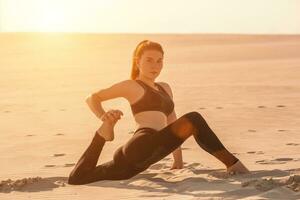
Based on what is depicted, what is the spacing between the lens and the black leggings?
221 inches

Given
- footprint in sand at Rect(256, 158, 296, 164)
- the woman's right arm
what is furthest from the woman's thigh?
footprint in sand at Rect(256, 158, 296, 164)

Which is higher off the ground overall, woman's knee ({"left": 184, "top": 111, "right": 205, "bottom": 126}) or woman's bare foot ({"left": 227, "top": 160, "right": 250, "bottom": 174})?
woman's knee ({"left": 184, "top": 111, "right": 205, "bottom": 126})

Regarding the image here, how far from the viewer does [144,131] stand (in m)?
5.76

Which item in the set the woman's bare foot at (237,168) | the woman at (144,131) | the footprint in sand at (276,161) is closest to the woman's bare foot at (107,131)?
the woman at (144,131)

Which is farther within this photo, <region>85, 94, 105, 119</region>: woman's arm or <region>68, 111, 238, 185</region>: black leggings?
<region>85, 94, 105, 119</region>: woman's arm

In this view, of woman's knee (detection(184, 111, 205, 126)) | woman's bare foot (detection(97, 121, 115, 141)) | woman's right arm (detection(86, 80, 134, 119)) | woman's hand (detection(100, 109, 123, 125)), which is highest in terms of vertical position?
woman's right arm (detection(86, 80, 134, 119))

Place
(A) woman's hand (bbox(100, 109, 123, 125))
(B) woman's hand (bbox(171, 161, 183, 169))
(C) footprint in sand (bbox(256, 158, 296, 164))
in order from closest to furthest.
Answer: (A) woman's hand (bbox(100, 109, 123, 125)), (B) woman's hand (bbox(171, 161, 183, 169)), (C) footprint in sand (bbox(256, 158, 296, 164))

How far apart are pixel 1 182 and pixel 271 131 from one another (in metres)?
4.46

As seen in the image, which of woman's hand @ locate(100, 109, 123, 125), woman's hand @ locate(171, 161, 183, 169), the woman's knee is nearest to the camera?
woman's hand @ locate(100, 109, 123, 125)

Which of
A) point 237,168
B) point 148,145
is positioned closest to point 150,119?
point 148,145

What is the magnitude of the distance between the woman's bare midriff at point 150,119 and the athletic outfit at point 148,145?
4 centimetres

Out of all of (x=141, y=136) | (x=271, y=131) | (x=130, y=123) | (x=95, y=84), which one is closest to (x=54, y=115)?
(x=130, y=123)

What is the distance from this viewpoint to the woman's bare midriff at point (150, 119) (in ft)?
19.3

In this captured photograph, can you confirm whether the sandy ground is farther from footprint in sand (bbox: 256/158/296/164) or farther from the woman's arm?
the woman's arm
